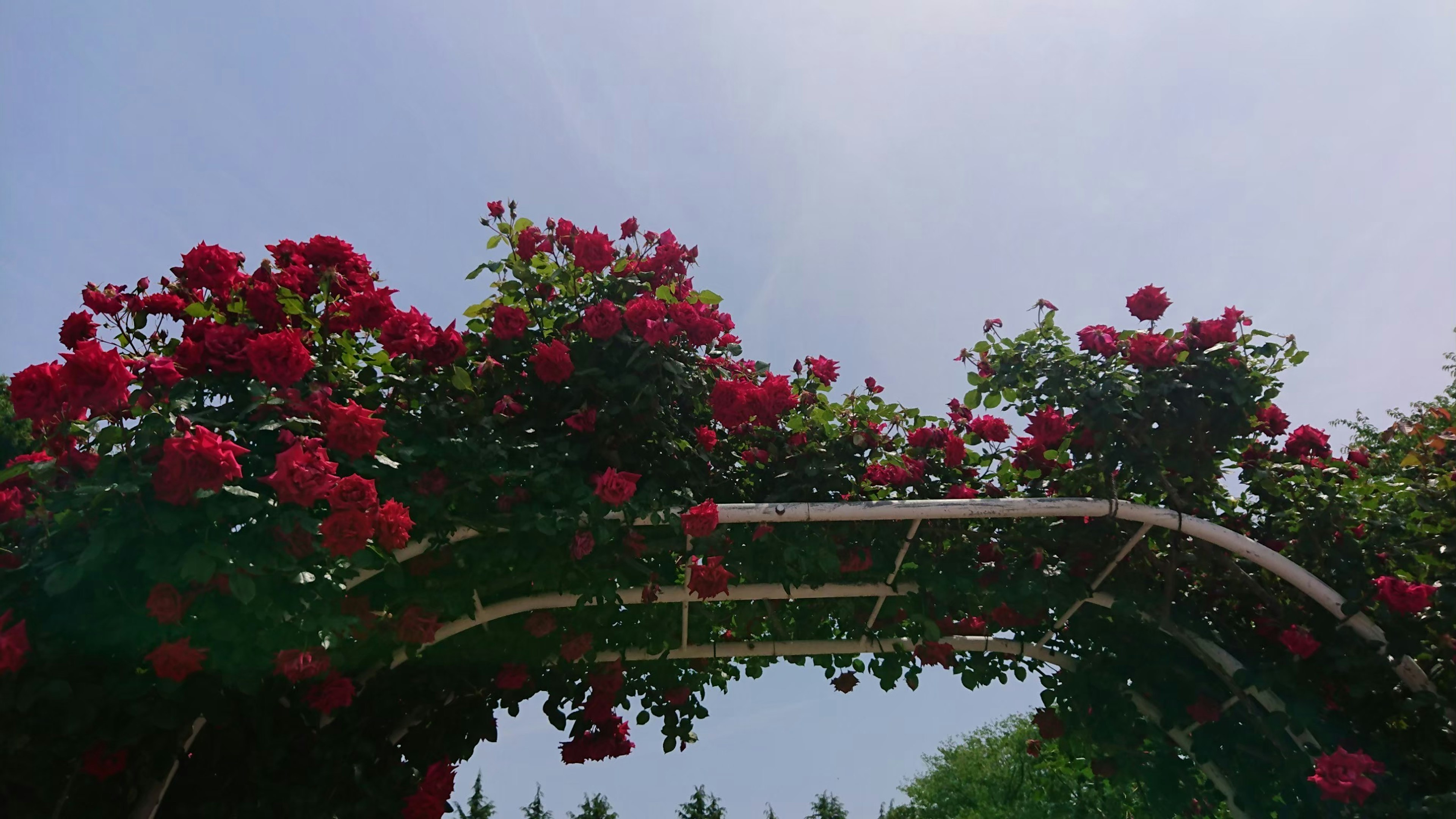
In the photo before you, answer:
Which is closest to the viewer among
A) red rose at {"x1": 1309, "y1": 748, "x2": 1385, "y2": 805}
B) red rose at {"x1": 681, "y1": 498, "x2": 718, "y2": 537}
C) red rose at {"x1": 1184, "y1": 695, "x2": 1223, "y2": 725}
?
red rose at {"x1": 1309, "y1": 748, "x2": 1385, "y2": 805}

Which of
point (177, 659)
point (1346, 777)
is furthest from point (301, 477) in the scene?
point (1346, 777)

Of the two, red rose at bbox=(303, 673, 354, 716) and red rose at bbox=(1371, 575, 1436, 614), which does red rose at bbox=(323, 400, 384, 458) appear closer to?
red rose at bbox=(303, 673, 354, 716)

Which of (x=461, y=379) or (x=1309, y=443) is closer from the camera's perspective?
(x=461, y=379)

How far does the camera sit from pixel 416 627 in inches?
133

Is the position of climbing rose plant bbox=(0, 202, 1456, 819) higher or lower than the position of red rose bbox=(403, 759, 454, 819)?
higher

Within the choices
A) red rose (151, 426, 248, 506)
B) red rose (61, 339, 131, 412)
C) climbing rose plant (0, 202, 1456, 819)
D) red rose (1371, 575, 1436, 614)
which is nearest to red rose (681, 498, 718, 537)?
climbing rose plant (0, 202, 1456, 819)

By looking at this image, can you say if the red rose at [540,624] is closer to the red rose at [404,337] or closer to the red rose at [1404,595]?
the red rose at [404,337]

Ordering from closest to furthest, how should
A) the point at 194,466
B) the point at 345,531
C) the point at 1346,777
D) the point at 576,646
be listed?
the point at 194,466 < the point at 345,531 < the point at 1346,777 < the point at 576,646

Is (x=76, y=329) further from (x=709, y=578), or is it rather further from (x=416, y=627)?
(x=709, y=578)

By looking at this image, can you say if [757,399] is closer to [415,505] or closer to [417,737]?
[415,505]

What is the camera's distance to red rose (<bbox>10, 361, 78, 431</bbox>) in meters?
2.38

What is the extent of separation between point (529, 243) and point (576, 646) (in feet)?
5.27

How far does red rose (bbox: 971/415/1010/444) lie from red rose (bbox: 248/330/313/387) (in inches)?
99.3

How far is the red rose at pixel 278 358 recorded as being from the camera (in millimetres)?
2676
